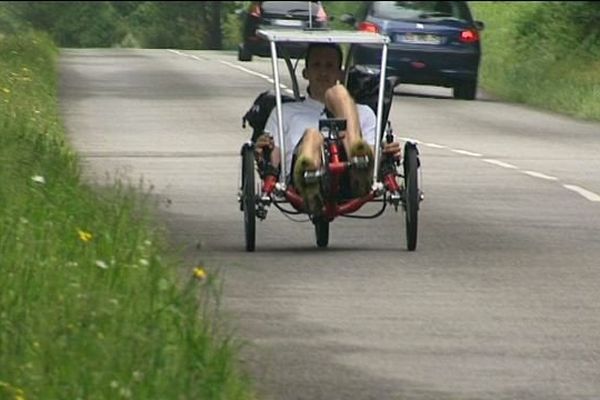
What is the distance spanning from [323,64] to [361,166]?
2.63 feet

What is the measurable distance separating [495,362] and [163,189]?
30.1 feet

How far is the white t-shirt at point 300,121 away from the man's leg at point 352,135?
161 millimetres

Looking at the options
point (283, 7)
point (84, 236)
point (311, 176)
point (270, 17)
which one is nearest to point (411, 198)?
point (311, 176)

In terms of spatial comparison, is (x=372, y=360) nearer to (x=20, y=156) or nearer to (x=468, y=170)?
(x=20, y=156)

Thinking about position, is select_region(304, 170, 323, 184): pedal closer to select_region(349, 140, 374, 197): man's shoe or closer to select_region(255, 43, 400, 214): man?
select_region(255, 43, 400, 214): man

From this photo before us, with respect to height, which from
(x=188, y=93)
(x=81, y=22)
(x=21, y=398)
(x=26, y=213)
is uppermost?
(x=21, y=398)

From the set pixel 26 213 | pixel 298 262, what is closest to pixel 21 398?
pixel 26 213

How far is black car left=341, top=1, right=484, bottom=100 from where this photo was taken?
36.2 metres

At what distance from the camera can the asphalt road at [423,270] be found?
30.5ft

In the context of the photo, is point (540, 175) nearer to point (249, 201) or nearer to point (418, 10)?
point (249, 201)

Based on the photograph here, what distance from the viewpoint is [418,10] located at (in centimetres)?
3719

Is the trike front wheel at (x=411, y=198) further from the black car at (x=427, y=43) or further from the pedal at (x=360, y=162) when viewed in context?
the black car at (x=427, y=43)

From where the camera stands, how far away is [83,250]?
34.6 ft

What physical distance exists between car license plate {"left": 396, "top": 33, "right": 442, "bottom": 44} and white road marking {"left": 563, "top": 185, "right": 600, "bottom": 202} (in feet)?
55.8
